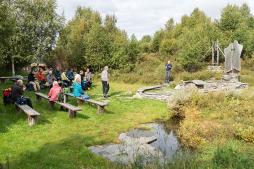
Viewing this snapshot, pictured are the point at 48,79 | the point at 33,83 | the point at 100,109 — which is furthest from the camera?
the point at 48,79

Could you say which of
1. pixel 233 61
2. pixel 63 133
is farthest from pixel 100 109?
pixel 233 61

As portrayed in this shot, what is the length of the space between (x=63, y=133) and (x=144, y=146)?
319 centimetres

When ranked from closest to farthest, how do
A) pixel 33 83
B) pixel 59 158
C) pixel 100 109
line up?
pixel 59 158 → pixel 100 109 → pixel 33 83

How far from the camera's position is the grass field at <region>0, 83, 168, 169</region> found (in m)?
10.1

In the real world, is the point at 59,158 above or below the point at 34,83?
below

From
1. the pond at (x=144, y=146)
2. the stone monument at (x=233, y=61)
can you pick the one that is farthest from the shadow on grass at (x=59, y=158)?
the stone monument at (x=233, y=61)

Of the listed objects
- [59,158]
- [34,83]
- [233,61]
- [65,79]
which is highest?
[233,61]

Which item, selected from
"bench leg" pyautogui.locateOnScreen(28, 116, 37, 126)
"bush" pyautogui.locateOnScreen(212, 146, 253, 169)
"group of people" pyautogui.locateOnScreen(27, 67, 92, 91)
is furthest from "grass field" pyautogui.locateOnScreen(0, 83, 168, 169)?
"group of people" pyautogui.locateOnScreen(27, 67, 92, 91)

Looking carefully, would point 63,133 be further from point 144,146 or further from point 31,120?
point 144,146

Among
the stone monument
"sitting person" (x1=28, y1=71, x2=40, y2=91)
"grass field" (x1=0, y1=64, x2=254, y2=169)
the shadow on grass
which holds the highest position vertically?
the stone monument

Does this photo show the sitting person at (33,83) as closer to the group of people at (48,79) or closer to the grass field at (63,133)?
the group of people at (48,79)

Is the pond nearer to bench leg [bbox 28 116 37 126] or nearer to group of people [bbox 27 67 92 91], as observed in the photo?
bench leg [bbox 28 116 37 126]

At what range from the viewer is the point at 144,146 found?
1126 centimetres

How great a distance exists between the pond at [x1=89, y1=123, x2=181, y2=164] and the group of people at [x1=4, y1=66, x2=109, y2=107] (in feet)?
14.8
